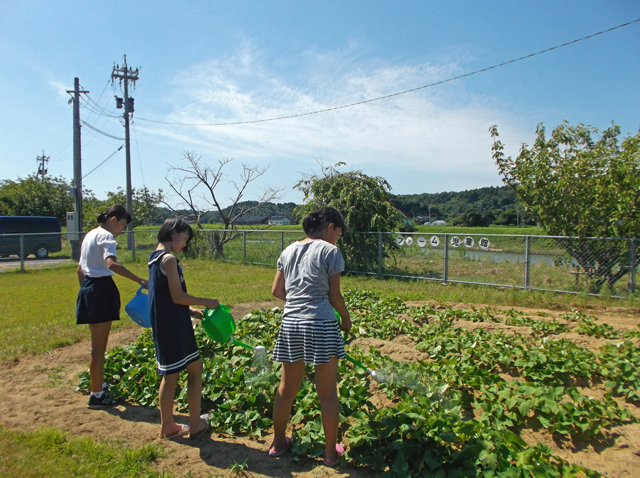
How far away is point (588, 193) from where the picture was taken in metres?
8.89

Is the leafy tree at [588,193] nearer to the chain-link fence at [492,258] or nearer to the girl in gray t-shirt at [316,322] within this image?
the chain-link fence at [492,258]

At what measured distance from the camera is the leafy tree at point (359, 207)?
12875 mm

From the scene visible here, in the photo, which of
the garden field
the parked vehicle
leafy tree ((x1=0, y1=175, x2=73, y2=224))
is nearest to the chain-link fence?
the parked vehicle

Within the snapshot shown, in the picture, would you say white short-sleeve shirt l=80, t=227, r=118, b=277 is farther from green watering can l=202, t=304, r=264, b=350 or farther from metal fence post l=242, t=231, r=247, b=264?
metal fence post l=242, t=231, r=247, b=264

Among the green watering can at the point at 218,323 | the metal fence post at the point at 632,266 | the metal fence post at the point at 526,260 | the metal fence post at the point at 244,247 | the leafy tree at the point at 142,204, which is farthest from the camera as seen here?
the leafy tree at the point at 142,204

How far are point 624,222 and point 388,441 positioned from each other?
27.8ft

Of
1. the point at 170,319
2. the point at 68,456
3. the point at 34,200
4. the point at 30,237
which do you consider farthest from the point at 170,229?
the point at 34,200

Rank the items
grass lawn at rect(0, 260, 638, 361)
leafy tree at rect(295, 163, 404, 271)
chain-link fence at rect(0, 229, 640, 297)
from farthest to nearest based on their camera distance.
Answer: leafy tree at rect(295, 163, 404, 271) → chain-link fence at rect(0, 229, 640, 297) → grass lawn at rect(0, 260, 638, 361)

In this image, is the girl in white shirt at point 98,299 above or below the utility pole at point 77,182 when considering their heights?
below

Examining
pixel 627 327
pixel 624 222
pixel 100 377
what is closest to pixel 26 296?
pixel 100 377

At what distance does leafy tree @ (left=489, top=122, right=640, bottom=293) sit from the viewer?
27.9ft

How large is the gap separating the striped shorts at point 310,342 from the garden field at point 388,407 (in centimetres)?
69

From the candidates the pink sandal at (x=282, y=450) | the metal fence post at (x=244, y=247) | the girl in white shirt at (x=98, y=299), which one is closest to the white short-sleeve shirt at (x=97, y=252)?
the girl in white shirt at (x=98, y=299)

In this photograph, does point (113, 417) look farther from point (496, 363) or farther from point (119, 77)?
point (119, 77)
